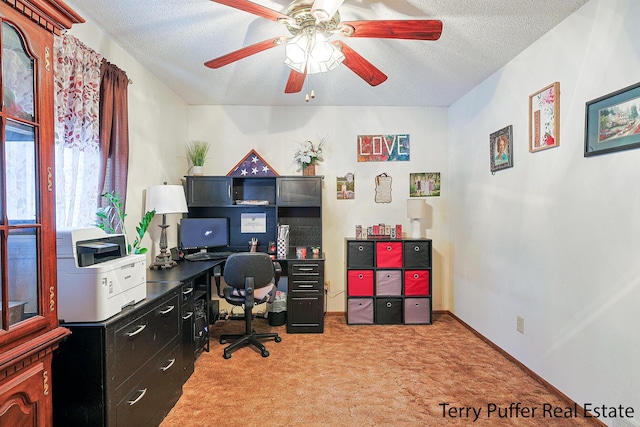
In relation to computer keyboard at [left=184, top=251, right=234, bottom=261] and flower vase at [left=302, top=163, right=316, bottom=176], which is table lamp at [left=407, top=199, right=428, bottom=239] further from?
computer keyboard at [left=184, top=251, right=234, bottom=261]

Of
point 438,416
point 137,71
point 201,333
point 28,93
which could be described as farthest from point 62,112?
point 438,416

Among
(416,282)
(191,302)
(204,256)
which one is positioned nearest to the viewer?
(191,302)

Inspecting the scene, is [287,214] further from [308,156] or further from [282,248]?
[308,156]

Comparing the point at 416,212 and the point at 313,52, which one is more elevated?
the point at 313,52

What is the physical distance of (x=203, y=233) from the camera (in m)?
3.54

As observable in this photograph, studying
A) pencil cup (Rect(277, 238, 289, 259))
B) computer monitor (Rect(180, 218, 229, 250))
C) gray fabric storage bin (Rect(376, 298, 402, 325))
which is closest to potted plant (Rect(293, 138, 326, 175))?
pencil cup (Rect(277, 238, 289, 259))

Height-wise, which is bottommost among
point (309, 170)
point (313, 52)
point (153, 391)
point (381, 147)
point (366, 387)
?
point (366, 387)

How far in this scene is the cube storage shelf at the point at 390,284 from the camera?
12.0 feet

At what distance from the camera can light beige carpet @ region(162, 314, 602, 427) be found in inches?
79.3

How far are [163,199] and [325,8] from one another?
205 cm

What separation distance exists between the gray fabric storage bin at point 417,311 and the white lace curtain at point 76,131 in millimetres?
3089

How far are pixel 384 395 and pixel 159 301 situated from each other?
1.63 meters

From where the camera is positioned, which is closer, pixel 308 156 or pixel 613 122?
pixel 613 122

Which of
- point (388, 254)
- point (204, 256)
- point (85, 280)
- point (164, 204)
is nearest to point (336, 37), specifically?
point (164, 204)
